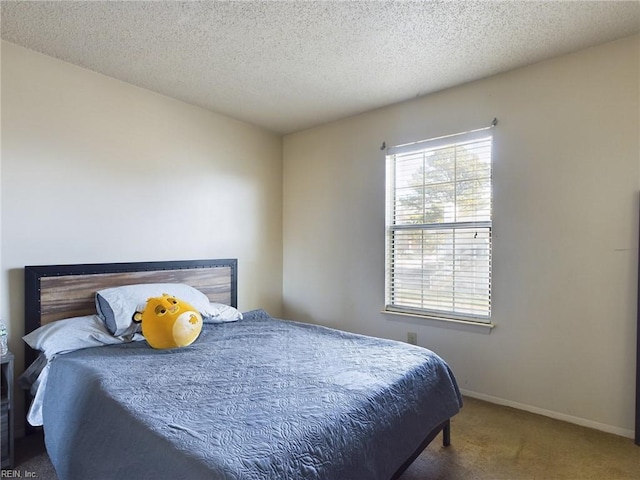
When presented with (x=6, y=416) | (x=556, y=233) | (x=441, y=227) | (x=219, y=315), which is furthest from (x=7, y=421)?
(x=556, y=233)

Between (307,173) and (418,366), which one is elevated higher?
(307,173)

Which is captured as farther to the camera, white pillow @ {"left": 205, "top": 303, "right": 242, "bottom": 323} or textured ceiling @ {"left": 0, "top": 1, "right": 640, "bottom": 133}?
white pillow @ {"left": 205, "top": 303, "right": 242, "bottom": 323}

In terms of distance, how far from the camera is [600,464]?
6.20 feet

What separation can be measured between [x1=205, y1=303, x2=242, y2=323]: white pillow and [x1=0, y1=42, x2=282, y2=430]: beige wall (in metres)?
0.61

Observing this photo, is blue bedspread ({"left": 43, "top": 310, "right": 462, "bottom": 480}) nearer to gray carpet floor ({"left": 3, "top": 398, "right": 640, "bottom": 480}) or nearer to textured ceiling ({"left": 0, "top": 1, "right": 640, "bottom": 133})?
gray carpet floor ({"left": 3, "top": 398, "right": 640, "bottom": 480})

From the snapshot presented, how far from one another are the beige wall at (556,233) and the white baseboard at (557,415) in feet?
0.03

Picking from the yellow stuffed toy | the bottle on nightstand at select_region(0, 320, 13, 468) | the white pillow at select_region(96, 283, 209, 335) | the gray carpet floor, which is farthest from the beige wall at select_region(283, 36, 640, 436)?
the bottle on nightstand at select_region(0, 320, 13, 468)

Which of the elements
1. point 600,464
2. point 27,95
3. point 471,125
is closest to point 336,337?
point 600,464

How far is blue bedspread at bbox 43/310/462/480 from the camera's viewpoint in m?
1.14

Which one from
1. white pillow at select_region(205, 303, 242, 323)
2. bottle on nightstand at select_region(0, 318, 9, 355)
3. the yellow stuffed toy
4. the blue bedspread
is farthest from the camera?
white pillow at select_region(205, 303, 242, 323)

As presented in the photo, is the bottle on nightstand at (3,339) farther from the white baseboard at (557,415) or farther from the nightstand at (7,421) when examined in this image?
the white baseboard at (557,415)

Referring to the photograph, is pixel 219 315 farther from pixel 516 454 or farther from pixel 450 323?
pixel 516 454

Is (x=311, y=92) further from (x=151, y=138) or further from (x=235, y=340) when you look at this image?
(x=235, y=340)

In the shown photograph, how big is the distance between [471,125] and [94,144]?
2.87 meters
